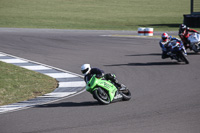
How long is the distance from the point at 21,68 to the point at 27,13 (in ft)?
137

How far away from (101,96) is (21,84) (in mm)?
4372

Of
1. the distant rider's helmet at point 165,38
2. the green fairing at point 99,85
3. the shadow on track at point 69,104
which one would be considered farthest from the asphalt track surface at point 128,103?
the distant rider's helmet at point 165,38

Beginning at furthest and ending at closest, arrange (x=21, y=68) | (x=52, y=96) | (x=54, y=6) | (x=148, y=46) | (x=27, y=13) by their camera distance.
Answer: (x=54, y=6), (x=27, y=13), (x=148, y=46), (x=21, y=68), (x=52, y=96)

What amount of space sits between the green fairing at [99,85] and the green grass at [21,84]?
7.63 ft

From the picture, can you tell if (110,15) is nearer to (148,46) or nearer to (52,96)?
(148,46)

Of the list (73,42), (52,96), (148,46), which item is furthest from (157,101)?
(73,42)

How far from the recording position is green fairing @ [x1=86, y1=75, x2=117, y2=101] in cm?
1055

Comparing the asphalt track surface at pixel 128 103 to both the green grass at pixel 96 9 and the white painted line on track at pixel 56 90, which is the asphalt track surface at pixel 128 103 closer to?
the white painted line on track at pixel 56 90

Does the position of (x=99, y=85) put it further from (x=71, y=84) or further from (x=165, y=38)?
(x=165, y=38)

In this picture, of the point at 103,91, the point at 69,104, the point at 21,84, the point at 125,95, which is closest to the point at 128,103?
the point at 125,95

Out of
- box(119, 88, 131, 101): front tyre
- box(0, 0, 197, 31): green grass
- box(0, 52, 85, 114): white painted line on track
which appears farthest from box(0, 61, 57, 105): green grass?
box(0, 0, 197, 31): green grass

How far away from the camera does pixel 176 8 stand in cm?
6844

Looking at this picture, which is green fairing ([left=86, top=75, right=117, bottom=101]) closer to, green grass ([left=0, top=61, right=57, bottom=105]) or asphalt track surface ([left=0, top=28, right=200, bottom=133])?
asphalt track surface ([left=0, top=28, right=200, bottom=133])

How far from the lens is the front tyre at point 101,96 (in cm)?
1041
